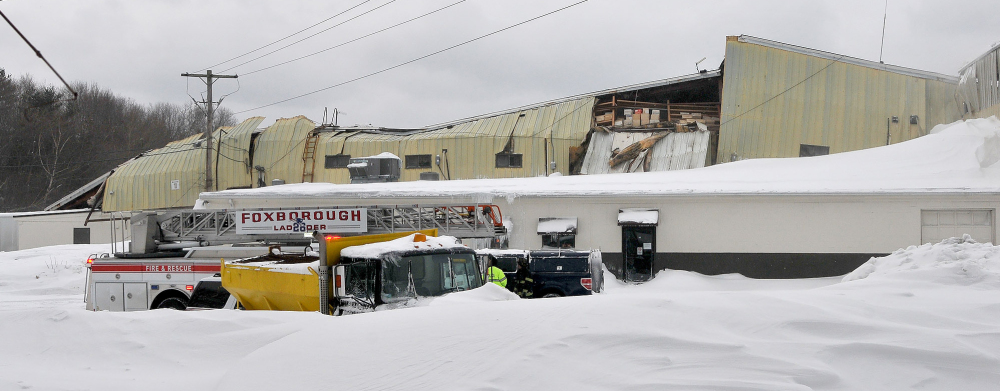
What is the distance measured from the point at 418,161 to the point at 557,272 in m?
18.3

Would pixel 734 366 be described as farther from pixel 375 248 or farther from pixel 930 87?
pixel 930 87

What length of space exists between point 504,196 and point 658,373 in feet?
48.2

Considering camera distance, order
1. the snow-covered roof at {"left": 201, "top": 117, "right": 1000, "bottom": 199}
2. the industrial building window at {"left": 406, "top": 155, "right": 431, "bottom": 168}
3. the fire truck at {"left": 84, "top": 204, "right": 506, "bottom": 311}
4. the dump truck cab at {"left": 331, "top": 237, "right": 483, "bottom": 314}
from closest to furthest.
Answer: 1. the dump truck cab at {"left": 331, "top": 237, "right": 483, "bottom": 314}
2. the fire truck at {"left": 84, "top": 204, "right": 506, "bottom": 311}
3. the snow-covered roof at {"left": 201, "top": 117, "right": 1000, "bottom": 199}
4. the industrial building window at {"left": 406, "top": 155, "right": 431, "bottom": 168}

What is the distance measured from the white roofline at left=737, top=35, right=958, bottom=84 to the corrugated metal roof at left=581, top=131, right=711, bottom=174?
4295mm

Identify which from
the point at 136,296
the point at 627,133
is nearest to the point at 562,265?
the point at 136,296

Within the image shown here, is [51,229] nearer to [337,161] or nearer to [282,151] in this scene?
[282,151]

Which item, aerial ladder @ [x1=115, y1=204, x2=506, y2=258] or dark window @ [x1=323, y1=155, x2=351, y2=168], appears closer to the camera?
aerial ladder @ [x1=115, y1=204, x2=506, y2=258]

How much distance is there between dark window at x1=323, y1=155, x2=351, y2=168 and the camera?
103 feet

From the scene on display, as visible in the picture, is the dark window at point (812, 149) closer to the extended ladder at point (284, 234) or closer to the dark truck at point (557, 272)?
the dark truck at point (557, 272)

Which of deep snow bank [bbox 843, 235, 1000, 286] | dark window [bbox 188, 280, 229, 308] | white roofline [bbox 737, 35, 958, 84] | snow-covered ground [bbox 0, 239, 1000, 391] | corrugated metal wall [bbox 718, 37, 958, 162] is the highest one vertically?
white roofline [bbox 737, 35, 958, 84]

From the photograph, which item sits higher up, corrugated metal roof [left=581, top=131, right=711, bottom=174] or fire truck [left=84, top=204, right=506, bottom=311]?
corrugated metal roof [left=581, top=131, right=711, bottom=174]

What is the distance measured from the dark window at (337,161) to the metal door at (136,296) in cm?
1905

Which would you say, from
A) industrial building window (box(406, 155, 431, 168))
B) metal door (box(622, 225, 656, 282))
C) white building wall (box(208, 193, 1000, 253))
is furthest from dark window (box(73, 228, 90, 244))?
metal door (box(622, 225, 656, 282))

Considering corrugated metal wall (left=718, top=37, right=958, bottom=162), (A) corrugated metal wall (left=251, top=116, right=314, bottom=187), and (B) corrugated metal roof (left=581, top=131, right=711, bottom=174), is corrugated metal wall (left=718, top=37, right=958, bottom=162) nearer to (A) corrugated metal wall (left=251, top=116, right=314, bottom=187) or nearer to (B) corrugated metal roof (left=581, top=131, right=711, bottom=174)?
(B) corrugated metal roof (left=581, top=131, right=711, bottom=174)
